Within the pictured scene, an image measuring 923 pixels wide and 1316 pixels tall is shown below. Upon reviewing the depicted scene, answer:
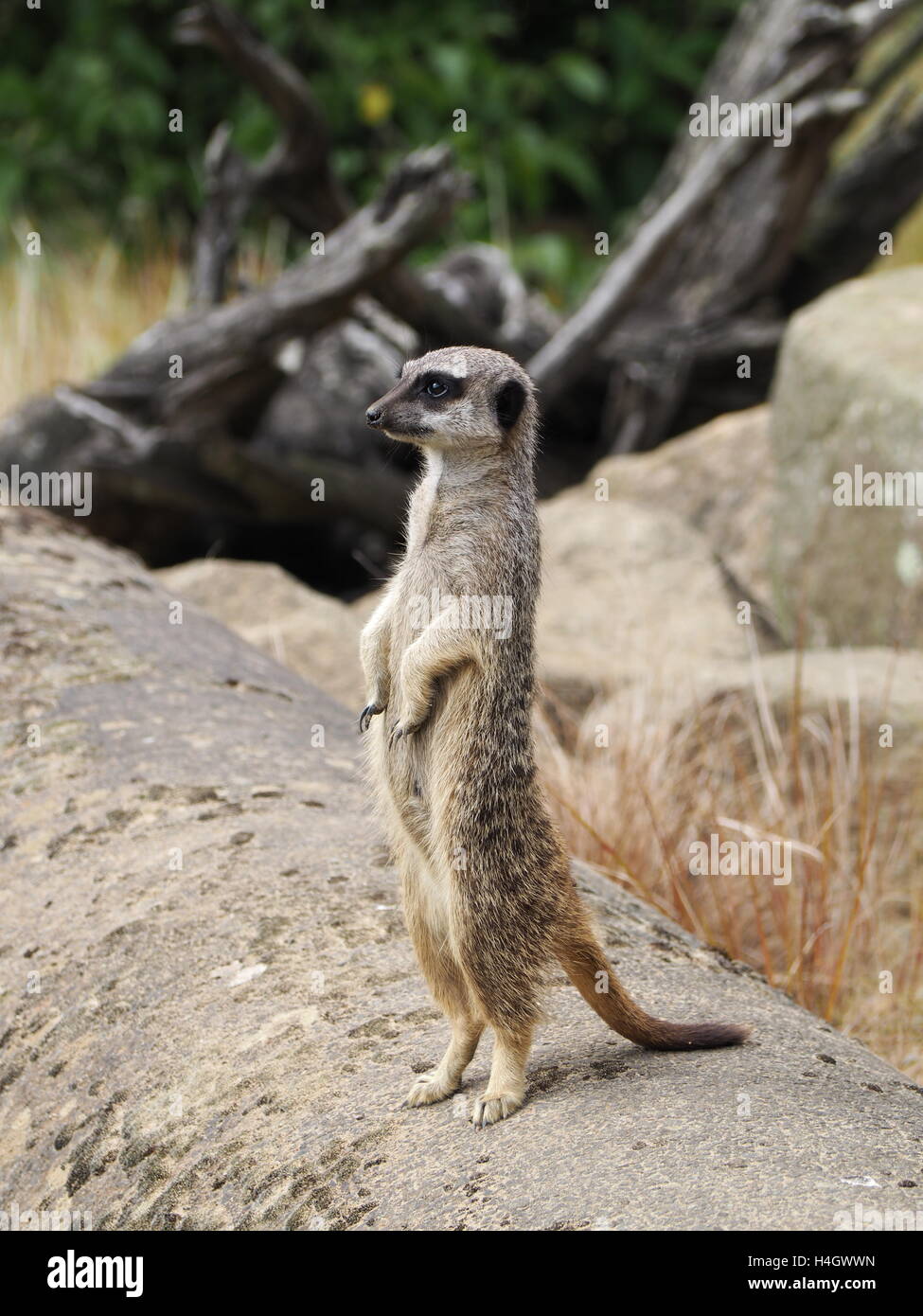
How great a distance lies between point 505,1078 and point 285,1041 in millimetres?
372

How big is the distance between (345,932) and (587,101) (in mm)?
10297

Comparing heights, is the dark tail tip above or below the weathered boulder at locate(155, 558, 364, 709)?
below

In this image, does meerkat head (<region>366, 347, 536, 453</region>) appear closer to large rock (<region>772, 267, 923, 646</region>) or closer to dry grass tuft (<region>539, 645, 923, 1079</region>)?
dry grass tuft (<region>539, 645, 923, 1079</region>)

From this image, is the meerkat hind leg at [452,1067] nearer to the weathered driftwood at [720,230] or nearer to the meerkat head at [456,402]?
the meerkat head at [456,402]

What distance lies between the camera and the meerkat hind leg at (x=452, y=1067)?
2.00 meters

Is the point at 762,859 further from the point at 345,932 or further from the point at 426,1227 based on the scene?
the point at 426,1227

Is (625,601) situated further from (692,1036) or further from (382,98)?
(382,98)

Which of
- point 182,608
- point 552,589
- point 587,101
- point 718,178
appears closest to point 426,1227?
point 182,608

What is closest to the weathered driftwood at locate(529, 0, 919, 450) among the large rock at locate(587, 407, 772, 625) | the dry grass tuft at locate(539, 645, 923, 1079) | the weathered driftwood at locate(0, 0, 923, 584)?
the weathered driftwood at locate(0, 0, 923, 584)

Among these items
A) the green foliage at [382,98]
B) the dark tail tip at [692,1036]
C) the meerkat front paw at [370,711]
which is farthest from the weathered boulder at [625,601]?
the green foliage at [382,98]

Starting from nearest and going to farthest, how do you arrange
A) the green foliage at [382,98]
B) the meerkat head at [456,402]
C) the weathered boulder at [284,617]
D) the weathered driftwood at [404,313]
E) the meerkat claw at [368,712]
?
1. the meerkat head at [456,402]
2. the meerkat claw at [368,712]
3. the weathered boulder at [284,617]
4. the weathered driftwood at [404,313]
5. the green foliage at [382,98]

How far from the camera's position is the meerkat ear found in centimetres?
218

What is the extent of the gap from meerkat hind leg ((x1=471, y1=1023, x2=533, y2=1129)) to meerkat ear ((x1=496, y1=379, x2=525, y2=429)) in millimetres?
962
